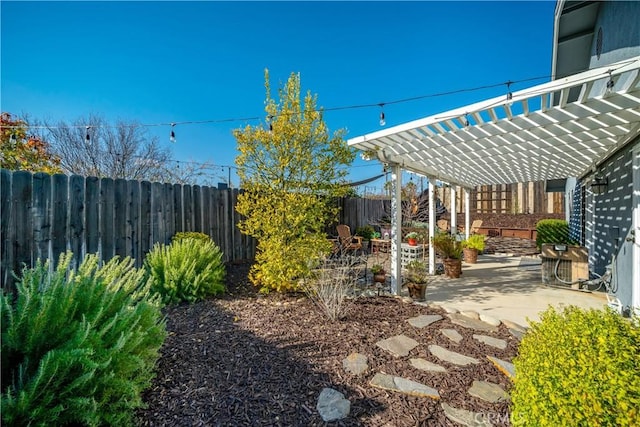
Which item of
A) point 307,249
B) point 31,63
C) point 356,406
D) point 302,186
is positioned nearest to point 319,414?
point 356,406

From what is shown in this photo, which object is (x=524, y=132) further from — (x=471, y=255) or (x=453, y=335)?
(x=471, y=255)

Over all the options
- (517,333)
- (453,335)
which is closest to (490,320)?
(517,333)

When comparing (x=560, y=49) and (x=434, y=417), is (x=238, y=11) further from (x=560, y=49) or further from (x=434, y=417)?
(x=560, y=49)

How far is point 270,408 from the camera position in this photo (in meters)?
1.97

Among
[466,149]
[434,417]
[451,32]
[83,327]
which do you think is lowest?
[434,417]

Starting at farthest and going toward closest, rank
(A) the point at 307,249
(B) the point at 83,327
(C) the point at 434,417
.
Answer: (A) the point at 307,249 < (C) the point at 434,417 < (B) the point at 83,327

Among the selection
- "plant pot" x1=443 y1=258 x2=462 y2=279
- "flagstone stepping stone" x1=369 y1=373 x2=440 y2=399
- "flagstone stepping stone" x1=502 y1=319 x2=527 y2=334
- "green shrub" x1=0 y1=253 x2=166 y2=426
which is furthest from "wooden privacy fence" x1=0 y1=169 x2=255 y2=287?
"flagstone stepping stone" x1=502 y1=319 x2=527 y2=334

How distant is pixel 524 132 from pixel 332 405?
3901mm

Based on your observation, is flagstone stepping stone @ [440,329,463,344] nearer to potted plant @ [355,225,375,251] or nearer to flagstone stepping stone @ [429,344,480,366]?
flagstone stepping stone @ [429,344,480,366]

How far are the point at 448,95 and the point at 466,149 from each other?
1.59m

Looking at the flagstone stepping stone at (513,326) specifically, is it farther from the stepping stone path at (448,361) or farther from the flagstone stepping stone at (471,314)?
the flagstone stepping stone at (471,314)

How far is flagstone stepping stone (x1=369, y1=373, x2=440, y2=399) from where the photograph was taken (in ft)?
7.04

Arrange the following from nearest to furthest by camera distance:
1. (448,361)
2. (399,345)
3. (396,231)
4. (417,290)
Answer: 1. (448,361)
2. (399,345)
3. (417,290)
4. (396,231)

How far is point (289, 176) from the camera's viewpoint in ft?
15.0
